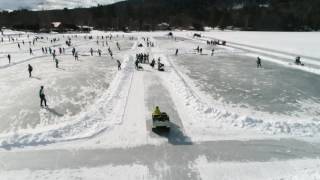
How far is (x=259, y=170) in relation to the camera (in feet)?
32.6

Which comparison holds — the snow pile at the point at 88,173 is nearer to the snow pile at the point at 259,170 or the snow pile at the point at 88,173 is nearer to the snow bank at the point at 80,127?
the snow pile at the point at 259,170

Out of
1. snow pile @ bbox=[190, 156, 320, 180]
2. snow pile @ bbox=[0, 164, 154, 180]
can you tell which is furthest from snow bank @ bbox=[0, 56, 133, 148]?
snow pile @ bbox=[190, 156, 320, 180]

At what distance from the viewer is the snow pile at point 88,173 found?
9570 mm

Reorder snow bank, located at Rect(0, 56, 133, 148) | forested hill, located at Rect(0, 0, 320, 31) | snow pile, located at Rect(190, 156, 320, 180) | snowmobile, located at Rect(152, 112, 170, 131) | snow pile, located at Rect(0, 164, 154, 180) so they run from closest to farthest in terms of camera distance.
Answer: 1. snow pile, located at Rect(190, 156, 320, 180)
2. snow pile, located at Rect(0, 164, 154, 180)
3. snow bank, located at Rect(0, 56, 133, 148)
4. snowmobile, located at Rect(152, 112, 170, 131)
5. forested hill, located at Rect(0, 0, 320, 31)

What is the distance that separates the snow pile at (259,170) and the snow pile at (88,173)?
5.72 ft

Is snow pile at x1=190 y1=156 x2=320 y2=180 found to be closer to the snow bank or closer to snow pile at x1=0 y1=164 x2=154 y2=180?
snow pile at x1=0 y1=164 x2=154 y2=180

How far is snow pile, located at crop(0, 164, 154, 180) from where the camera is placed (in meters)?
9.57

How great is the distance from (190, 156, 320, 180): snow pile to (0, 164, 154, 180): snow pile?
1744 millimetres

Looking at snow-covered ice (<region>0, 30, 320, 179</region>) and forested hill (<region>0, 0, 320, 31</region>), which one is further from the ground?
forested hill (<region>0, 0, 320, 31</region>)

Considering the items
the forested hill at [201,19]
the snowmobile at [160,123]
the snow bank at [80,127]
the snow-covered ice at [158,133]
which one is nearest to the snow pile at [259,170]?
the snow-covered ice at [158,133]

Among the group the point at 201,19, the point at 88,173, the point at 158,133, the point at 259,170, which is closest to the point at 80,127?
the point at 158,133

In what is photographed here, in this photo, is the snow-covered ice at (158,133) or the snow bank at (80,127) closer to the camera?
the snow-covered ice at (158,133)

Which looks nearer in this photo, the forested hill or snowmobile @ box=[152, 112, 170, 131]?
Answer: snowmobile @ box=[152, 112, 170, 131]

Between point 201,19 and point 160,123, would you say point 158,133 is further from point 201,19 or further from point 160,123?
point 201,19
